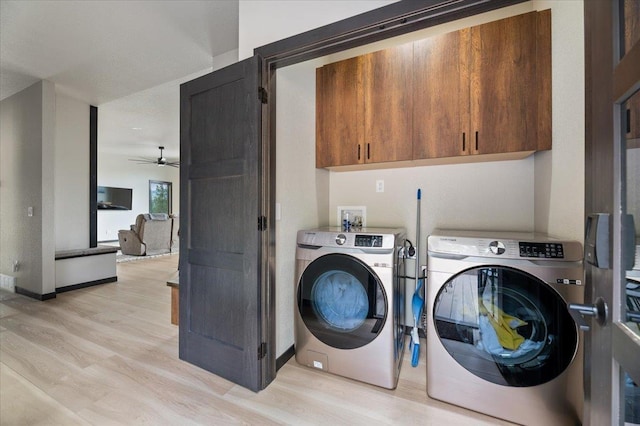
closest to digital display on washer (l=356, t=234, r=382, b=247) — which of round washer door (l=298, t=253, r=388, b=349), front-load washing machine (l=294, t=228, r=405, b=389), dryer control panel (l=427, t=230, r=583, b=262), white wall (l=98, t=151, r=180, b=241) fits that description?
front-load washing machine (l=294, t=228, r=405, b=389)

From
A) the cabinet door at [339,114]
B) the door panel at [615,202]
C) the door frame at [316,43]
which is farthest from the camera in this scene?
the cabinet door at [339,114]

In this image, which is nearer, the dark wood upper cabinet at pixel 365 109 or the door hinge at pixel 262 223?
the door hinge at pixel 262 223

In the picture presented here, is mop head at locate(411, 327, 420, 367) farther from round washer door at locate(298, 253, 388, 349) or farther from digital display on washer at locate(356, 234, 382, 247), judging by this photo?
digital display on washer at locate(356, 234, 382, 247)

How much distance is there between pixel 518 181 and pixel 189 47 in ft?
10.9

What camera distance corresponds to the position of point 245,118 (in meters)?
1.67

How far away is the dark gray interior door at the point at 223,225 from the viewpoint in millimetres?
1653

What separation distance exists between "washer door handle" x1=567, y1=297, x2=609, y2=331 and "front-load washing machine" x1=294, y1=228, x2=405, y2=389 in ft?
3.35

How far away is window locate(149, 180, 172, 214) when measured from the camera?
958 centimetres

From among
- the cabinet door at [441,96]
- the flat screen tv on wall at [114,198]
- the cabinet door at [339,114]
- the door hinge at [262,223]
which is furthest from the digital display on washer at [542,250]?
the flat screen tv on wall at [114,198]

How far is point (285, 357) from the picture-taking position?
6.53 feet

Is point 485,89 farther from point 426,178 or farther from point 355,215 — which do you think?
point 355,215

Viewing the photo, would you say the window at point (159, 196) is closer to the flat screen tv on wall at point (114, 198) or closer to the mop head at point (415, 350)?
the flat screen tv on wall at point (114, 198)

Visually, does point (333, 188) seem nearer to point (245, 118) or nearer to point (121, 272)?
point (245, 118)

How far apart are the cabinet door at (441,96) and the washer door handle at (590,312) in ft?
4.68
